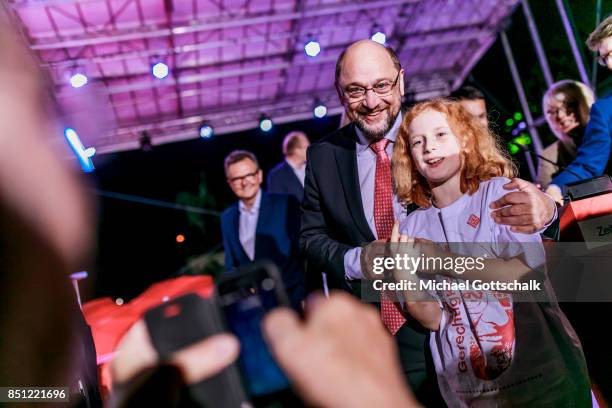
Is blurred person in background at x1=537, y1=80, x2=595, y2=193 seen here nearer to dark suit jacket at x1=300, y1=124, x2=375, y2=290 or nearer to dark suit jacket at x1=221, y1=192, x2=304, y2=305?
dark suit jacket at x1=221, y1=192, x2=304, y2=305

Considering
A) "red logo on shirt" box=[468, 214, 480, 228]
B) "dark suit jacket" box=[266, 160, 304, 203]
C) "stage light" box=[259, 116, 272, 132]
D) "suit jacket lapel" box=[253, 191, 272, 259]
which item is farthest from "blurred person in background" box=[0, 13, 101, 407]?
"stage light" box=[259, 116, 272, 132]

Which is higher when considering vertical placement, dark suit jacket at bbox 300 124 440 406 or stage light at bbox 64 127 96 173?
stage light at bbox 64 127 96 173

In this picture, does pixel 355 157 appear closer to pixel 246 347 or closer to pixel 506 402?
pixel 506 402

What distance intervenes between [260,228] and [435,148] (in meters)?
2.67

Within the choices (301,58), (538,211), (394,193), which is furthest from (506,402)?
(301,58)

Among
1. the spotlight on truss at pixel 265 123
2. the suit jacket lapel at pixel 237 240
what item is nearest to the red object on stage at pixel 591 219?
the suit jacket lapel at pixel 237 240

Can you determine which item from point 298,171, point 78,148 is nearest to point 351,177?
point 298,171

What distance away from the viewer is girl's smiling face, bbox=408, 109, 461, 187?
161 cm

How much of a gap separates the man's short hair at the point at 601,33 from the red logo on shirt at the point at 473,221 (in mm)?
2255

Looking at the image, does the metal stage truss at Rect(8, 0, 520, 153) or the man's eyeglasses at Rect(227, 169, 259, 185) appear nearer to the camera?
the man's eyeglasses at Rect(227, 169, 259, 185)

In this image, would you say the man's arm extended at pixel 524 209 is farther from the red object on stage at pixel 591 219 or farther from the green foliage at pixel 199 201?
the green foliage at pixel 199 201

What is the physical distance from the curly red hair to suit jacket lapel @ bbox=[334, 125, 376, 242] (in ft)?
0.65

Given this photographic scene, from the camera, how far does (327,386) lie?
46cm

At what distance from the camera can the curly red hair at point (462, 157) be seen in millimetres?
1624
